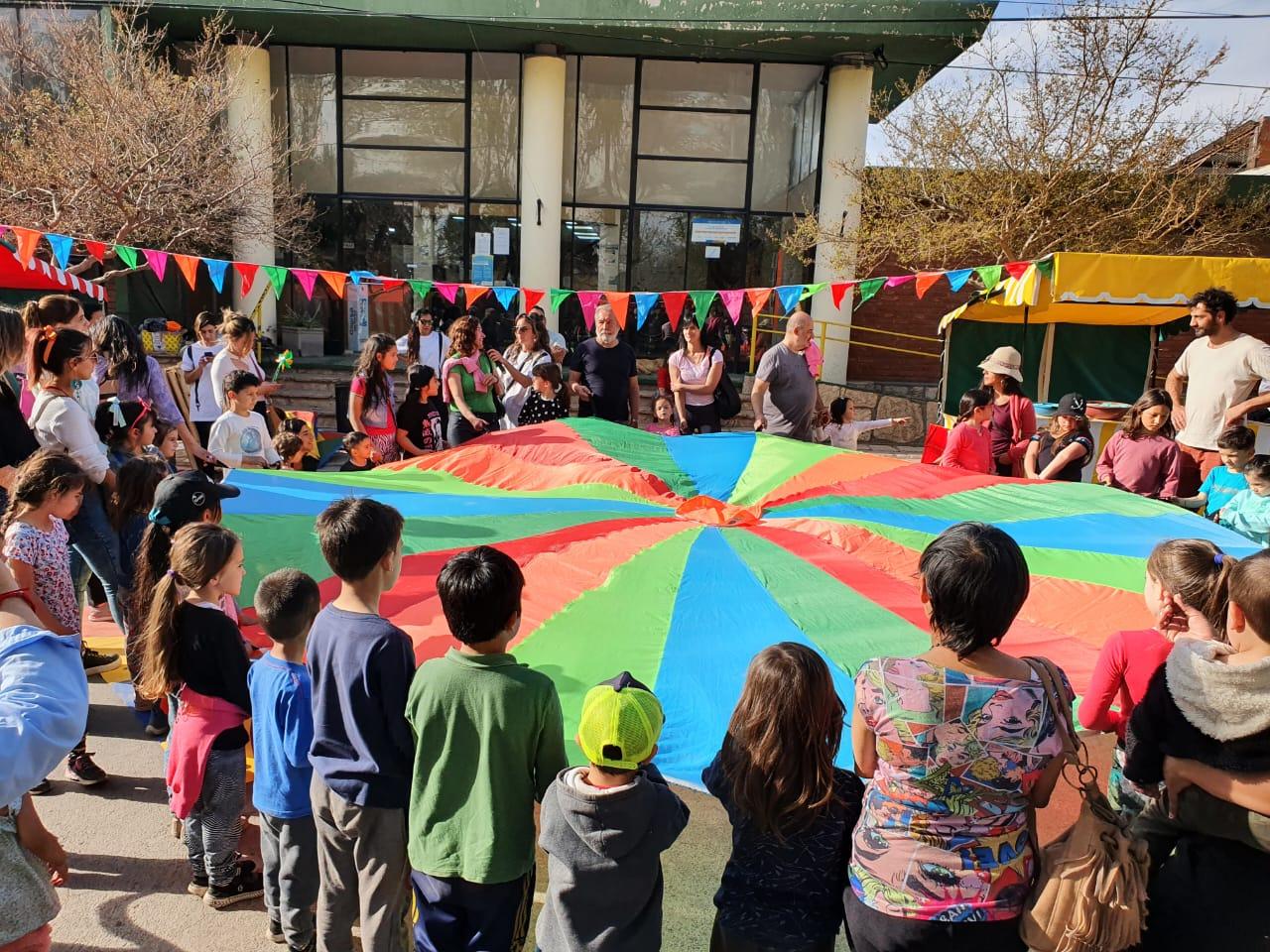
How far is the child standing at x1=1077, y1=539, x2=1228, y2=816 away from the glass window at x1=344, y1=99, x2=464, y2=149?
14230mm

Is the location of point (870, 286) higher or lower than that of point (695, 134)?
lower

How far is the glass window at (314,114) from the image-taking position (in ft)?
46.7

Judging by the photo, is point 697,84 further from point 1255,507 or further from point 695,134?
point 1255,507

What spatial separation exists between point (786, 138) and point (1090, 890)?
1451 cm

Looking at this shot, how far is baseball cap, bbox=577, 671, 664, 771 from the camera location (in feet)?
6.06

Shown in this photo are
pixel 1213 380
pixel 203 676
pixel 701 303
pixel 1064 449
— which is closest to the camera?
pixel 203 676

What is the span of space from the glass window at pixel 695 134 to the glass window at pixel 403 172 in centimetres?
308

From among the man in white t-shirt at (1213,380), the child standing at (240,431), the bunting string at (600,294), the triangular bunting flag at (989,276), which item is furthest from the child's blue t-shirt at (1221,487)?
the child standing at (240,431)

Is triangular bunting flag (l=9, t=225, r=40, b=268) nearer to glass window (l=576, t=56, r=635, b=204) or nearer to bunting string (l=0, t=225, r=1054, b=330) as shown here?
bunting string (l=0, t=225, r=1054, b=330)

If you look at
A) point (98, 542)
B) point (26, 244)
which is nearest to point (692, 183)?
point (26, 244)

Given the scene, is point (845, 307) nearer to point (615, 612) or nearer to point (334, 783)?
point (615, 612)

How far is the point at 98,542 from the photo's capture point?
387cm

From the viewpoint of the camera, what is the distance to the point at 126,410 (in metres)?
4.50

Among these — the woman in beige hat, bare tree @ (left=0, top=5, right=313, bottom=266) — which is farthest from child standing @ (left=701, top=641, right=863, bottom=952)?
bare tree @ (left=0, top=5, right=313, bottom=266)
